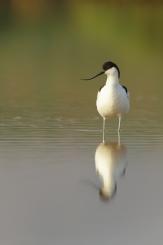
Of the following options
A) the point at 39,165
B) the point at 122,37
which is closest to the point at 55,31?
the point at 122,37

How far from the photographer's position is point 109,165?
1006cm

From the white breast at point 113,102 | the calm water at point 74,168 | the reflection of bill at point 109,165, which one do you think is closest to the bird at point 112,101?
the white breast at point 113,102

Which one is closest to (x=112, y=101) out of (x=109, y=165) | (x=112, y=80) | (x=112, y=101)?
(x=112, y=101)

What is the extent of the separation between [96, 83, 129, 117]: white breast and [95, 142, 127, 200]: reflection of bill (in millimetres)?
1475

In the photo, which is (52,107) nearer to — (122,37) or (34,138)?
(34,138)

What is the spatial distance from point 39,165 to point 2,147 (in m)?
1.13

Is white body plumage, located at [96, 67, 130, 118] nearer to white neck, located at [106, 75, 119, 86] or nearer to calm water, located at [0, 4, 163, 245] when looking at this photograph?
white neck, located at [106, 75, 119, 86]

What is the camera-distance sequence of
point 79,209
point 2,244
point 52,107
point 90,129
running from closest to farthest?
1. point 2,244
2. point 79,209
3. point 90,129
4. point 52,107

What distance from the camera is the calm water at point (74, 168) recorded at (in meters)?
7.56

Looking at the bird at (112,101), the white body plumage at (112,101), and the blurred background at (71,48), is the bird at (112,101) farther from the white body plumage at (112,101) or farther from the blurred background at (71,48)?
the blurred background at (71,48)

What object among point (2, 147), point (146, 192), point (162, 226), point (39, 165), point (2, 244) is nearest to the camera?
point (2, 244)

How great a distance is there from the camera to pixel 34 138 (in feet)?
38.3

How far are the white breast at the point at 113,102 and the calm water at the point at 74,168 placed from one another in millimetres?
233

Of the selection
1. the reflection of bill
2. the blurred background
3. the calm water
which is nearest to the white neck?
the calm water
